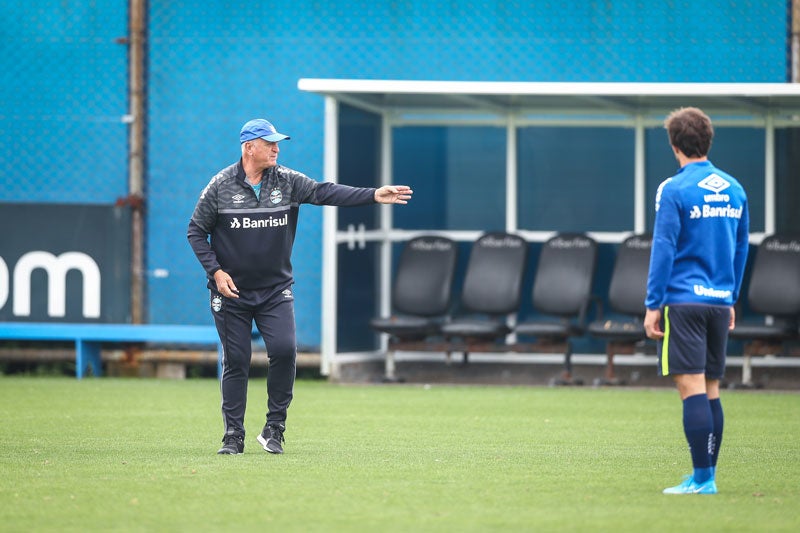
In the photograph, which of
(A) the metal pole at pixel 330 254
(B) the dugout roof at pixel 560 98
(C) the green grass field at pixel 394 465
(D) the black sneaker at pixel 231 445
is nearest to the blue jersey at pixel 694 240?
(C) the green grass field at pixel 394 465

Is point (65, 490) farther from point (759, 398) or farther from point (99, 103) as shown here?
point (99, 103)

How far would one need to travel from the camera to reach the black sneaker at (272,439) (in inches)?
323

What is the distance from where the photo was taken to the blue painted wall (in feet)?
45.9

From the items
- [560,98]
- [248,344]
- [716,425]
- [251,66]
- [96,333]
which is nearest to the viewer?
[716,425]

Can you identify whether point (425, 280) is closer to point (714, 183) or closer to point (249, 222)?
point (249, 222)

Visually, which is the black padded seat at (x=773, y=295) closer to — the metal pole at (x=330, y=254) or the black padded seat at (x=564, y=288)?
the black padded seat at (x=564, y=288)

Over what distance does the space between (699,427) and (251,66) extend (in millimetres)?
8842

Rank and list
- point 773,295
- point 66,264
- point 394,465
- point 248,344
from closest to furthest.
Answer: point 394,465
point 248,344
point 773,295
point 66,264

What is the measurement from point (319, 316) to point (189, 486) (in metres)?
7.67

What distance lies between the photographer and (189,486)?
6820 mm

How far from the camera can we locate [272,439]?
8.20 metres

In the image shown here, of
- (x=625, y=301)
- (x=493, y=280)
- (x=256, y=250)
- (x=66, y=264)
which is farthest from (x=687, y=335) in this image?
(x=66, y=264)

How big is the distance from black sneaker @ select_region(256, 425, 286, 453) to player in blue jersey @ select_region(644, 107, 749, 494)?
2.44 metres

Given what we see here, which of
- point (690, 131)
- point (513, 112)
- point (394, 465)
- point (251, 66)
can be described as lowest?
point (394, 465)
